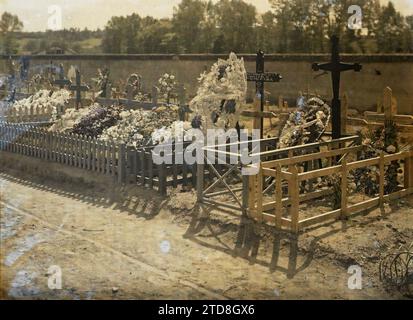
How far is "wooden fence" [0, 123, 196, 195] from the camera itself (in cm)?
1180

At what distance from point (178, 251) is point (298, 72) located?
20.3 metres

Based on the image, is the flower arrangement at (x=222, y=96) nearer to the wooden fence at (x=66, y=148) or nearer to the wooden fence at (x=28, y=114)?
the wooden fence at (x=66, y=148)

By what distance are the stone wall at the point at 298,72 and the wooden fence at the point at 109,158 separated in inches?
551

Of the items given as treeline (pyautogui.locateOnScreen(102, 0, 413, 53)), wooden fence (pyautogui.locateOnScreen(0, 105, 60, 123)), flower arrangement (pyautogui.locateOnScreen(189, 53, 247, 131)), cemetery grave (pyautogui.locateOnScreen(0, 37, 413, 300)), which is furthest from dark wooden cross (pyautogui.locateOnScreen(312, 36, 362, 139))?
treeline (pyautogui.locateOnScreen(102, 0, 413, 53))

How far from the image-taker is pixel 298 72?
2730cm

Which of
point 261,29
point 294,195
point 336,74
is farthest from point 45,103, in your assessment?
point 261,29

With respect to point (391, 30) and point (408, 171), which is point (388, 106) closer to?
point (408, 171)

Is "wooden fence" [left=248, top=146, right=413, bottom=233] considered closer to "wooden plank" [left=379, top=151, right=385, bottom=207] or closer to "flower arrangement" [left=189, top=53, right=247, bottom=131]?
"wooden plank" [left=379, top=151, right=385, bottom=207]

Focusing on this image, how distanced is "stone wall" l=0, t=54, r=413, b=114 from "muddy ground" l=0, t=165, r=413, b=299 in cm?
1405

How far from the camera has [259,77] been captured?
1438cm
